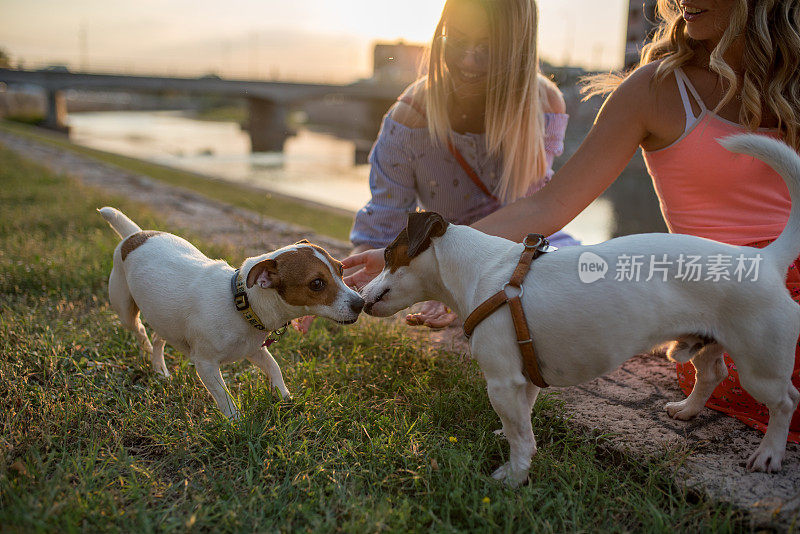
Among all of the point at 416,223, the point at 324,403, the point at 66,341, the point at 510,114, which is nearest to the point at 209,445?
the point at 324,403

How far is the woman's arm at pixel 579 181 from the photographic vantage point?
9.37 ft

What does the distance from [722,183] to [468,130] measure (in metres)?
1.73

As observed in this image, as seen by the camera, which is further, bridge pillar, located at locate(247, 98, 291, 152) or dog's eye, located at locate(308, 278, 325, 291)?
bridge pillar, located at locate(247, 98, 291, 152)

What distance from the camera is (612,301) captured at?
200cm

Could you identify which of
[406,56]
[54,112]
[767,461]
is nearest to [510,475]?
[767,461]

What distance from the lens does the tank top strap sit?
2.65 meters

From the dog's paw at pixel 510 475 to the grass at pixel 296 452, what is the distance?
4 centimetres

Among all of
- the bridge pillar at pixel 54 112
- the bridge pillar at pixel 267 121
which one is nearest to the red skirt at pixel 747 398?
the bridge pillar at pixel 267 121

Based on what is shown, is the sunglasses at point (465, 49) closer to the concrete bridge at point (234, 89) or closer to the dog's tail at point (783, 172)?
the dog's tail at point (783, 172)

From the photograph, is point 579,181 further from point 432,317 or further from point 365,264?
point 365,264

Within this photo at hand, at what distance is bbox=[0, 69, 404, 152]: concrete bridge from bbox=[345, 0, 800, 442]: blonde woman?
3727 centimetres

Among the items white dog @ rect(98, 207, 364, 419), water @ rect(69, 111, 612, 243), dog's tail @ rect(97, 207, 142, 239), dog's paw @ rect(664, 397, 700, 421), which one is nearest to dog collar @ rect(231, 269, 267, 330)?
white dog @ rect(98, 207, 364, 419)

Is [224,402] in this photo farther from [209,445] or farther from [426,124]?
[426,124]

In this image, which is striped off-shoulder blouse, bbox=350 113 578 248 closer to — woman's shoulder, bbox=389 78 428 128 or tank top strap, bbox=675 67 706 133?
woman's shoulder, bbox=389 78 428 128
